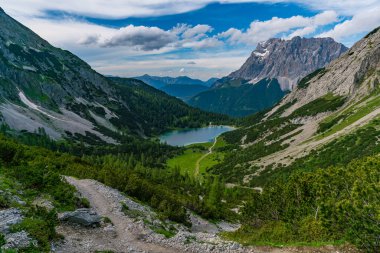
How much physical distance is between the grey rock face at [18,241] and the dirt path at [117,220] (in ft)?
27.4

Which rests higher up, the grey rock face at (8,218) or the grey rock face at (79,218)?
the grey rock face at (8,218)

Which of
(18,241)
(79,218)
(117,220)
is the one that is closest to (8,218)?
(18,241)

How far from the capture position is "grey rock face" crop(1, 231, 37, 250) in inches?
978

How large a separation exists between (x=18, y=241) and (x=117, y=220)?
16.0 metres

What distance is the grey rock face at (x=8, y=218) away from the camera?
91.2 feet

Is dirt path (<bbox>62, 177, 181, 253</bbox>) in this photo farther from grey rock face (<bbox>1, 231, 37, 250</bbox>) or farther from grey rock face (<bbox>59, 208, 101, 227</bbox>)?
grey rock face (<bbox>1, 231, 37, 250</bbox>)

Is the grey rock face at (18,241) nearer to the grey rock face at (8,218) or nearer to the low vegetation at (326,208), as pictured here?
the grey rock face at (8,218)

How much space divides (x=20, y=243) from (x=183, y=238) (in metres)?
16.2

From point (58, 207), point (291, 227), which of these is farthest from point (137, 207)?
point (291, 227)

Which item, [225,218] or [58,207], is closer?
[58,207]

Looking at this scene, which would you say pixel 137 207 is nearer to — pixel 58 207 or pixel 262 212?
pixel 58 207

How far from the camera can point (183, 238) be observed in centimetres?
3553

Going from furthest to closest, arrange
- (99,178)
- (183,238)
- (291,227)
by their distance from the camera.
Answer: (99,178)
(291,227)
(183,238)

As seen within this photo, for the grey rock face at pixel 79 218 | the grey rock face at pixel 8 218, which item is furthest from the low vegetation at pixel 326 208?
the grey rock face at pixel 8 218
